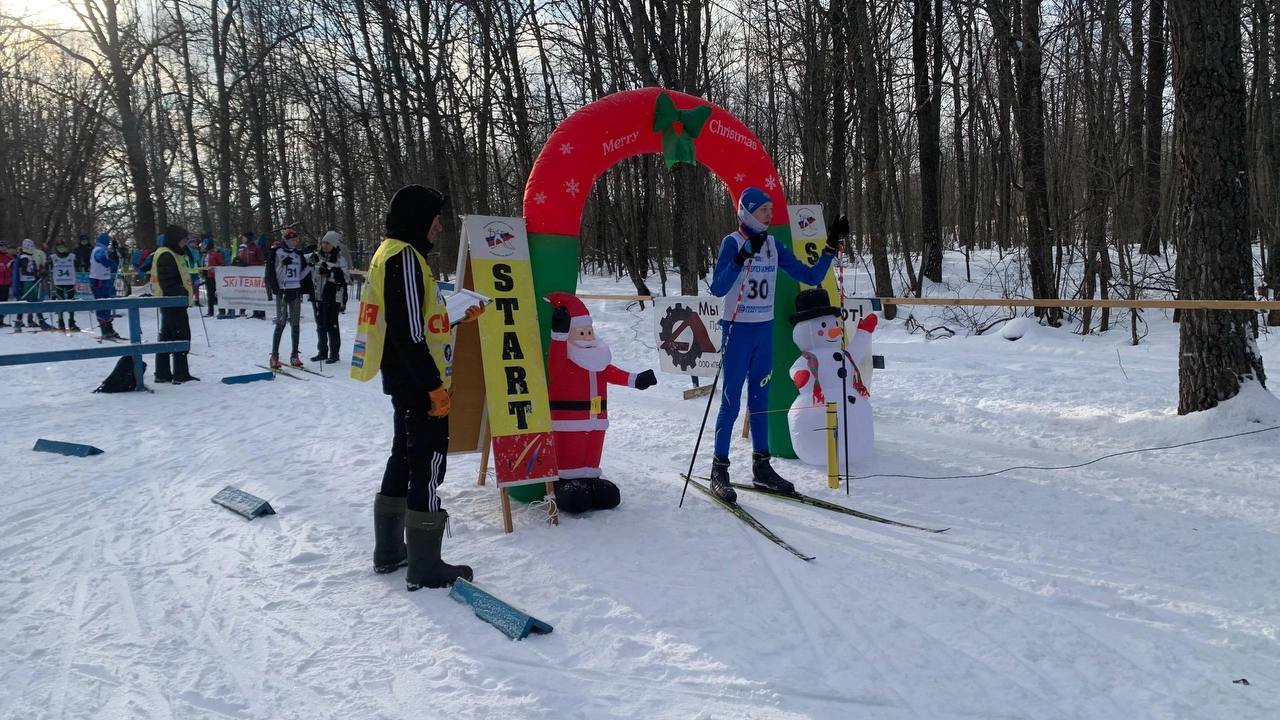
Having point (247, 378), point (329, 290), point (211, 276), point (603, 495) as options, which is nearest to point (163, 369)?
point (247, 378)

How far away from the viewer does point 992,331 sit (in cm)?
1357

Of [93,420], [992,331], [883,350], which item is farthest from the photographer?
[992,331]

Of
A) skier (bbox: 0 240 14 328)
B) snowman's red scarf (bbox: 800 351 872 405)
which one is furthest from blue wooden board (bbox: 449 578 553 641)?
skier (bbox: 0 240 14 328)

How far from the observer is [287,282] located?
36.4ft

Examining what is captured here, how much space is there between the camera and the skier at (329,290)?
37.5 feet

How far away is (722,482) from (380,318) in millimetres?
2630

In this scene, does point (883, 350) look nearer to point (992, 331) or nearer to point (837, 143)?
point (992, 331)

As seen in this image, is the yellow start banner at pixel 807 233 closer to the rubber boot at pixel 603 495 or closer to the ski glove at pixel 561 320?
the ski glove at pixel 561 320

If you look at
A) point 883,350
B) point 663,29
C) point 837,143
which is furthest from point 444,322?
point 837,143

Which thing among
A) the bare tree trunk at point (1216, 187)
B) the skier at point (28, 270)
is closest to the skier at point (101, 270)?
the skier at point (28, 270)

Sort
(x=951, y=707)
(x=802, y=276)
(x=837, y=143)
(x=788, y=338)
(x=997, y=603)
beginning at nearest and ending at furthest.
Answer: (x=951, y=707) < (x=997, y=603) < (x=802, y=276) < (x=788, y=338) < (x=837, y=143)

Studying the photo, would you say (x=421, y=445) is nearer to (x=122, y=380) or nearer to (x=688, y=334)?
(x=688, y=334)

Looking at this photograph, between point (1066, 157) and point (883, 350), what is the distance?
243 inches

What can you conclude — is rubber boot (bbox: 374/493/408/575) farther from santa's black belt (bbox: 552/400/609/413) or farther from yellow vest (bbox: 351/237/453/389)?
santa's black belt (bbox: 552/400/609/413)
